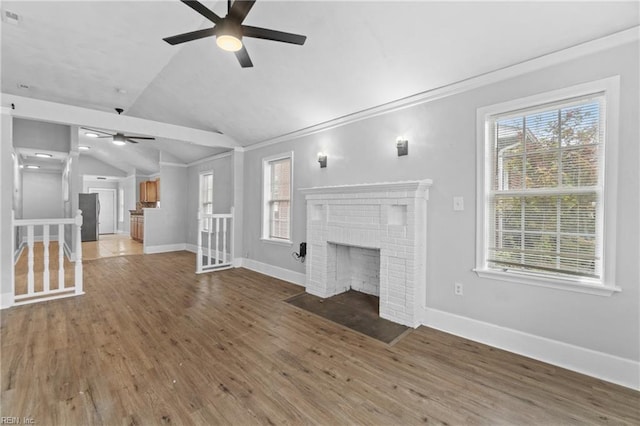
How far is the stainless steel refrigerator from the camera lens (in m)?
9.50

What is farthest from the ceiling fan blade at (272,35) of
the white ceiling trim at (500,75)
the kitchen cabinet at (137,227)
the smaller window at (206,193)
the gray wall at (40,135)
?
the kitchen cabinet at (137,227)

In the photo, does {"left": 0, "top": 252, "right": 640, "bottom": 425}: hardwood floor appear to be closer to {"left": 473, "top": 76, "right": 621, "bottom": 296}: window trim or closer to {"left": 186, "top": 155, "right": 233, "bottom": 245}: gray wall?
{"left": 473, "top": 76, "right": 621, "bottom": 296}: window trim

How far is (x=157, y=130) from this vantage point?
15.8 feet

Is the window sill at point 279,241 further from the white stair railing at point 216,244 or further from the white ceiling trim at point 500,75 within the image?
the white ceiling trim at point 500,75

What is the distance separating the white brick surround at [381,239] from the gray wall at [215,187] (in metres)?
2.97

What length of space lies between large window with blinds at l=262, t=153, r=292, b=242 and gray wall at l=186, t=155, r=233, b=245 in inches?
43.1

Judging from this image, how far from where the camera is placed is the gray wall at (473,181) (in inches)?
81.2

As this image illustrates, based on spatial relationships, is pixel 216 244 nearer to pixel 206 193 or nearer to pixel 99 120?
pixel 206 193

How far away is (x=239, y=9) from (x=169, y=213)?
7.36m

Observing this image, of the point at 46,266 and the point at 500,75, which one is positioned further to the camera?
the point at 46,266

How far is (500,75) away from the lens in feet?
8.52

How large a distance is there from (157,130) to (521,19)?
510 cm

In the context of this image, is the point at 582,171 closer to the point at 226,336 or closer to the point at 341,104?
the point at 341,104

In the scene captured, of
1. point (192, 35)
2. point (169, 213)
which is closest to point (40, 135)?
point (169, 213)
